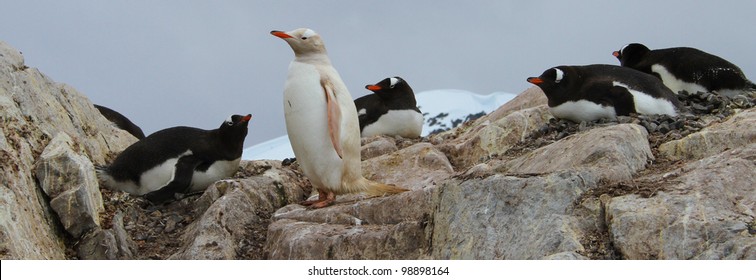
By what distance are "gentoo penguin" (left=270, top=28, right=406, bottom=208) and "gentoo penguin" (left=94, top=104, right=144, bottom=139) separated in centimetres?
462

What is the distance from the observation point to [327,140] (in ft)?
33.0

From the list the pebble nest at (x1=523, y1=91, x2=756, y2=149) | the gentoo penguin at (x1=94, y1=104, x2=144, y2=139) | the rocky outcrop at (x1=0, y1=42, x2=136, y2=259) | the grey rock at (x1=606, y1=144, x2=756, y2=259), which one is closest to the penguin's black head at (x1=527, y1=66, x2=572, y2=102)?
the pebble nest at (x1=523, y1=91, x2=756, y2=149)

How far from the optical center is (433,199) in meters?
8.06

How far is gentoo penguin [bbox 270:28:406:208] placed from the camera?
32.8ft

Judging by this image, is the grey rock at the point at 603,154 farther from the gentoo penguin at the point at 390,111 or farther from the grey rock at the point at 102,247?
the gentoo penguin at the point at 390,111

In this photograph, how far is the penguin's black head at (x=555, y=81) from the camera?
1140 cm

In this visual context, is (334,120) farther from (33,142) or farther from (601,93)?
(601,93)

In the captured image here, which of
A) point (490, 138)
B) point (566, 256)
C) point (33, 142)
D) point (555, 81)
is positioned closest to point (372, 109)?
point (490, 138)

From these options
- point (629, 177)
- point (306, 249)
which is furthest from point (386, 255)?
point (629, 177)

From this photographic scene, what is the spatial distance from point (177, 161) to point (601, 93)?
4089 millimetres

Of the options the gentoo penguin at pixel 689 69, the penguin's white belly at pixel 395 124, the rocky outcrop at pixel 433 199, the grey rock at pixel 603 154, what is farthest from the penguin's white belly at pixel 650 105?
the penguin's white belly at pixel 395 124

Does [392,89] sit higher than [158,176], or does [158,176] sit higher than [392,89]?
[392,89]

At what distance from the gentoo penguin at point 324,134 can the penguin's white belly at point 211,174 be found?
38.9 inches

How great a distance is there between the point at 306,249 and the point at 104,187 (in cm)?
289
